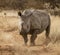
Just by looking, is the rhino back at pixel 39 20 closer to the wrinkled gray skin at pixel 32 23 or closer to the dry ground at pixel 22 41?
the wrinkled gray skin at pixel 32 23

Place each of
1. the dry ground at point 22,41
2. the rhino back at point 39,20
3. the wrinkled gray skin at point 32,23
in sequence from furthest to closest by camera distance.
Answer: the rhino back at point 39,20
the wrinkled gray skin at point 32,23
the dry ground at point 22,41

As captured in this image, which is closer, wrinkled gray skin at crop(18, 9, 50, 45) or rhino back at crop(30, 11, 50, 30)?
wrinkled gray skin at crop(18, 9, 50, 45)

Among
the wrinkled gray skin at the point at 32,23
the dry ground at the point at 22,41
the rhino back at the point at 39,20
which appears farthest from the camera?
the rhino back at the point at 39,20

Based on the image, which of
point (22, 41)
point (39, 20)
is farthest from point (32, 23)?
point (22, 41)

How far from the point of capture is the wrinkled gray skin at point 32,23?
11.0 m

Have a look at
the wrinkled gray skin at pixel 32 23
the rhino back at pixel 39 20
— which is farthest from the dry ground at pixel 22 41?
the rhino back at pixel 39 20

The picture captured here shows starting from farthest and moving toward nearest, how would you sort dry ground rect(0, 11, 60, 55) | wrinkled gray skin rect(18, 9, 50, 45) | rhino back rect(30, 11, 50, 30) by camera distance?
1. rhino back rect(30, 11, 50, 30)
2. wrinkled gray skin rect(18, 9, 50, 45)
3. dry ground rect(0, 11, 60, 55)

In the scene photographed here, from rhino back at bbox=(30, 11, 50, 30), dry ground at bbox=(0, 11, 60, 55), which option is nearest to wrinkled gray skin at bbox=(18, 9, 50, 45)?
rhino back at bbox=(30, 11, 50, 30)

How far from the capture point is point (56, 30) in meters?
14.1

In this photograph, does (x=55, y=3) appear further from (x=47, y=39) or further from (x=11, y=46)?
(x=11, y=46)

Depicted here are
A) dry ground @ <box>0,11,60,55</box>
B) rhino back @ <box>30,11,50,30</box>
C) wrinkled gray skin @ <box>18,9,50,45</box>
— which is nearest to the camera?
dry ground @ <box>0,11,60,55</box>

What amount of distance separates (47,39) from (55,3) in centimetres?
1232

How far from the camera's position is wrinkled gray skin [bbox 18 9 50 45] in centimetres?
1099

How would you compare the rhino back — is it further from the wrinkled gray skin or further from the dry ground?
the dry ground
